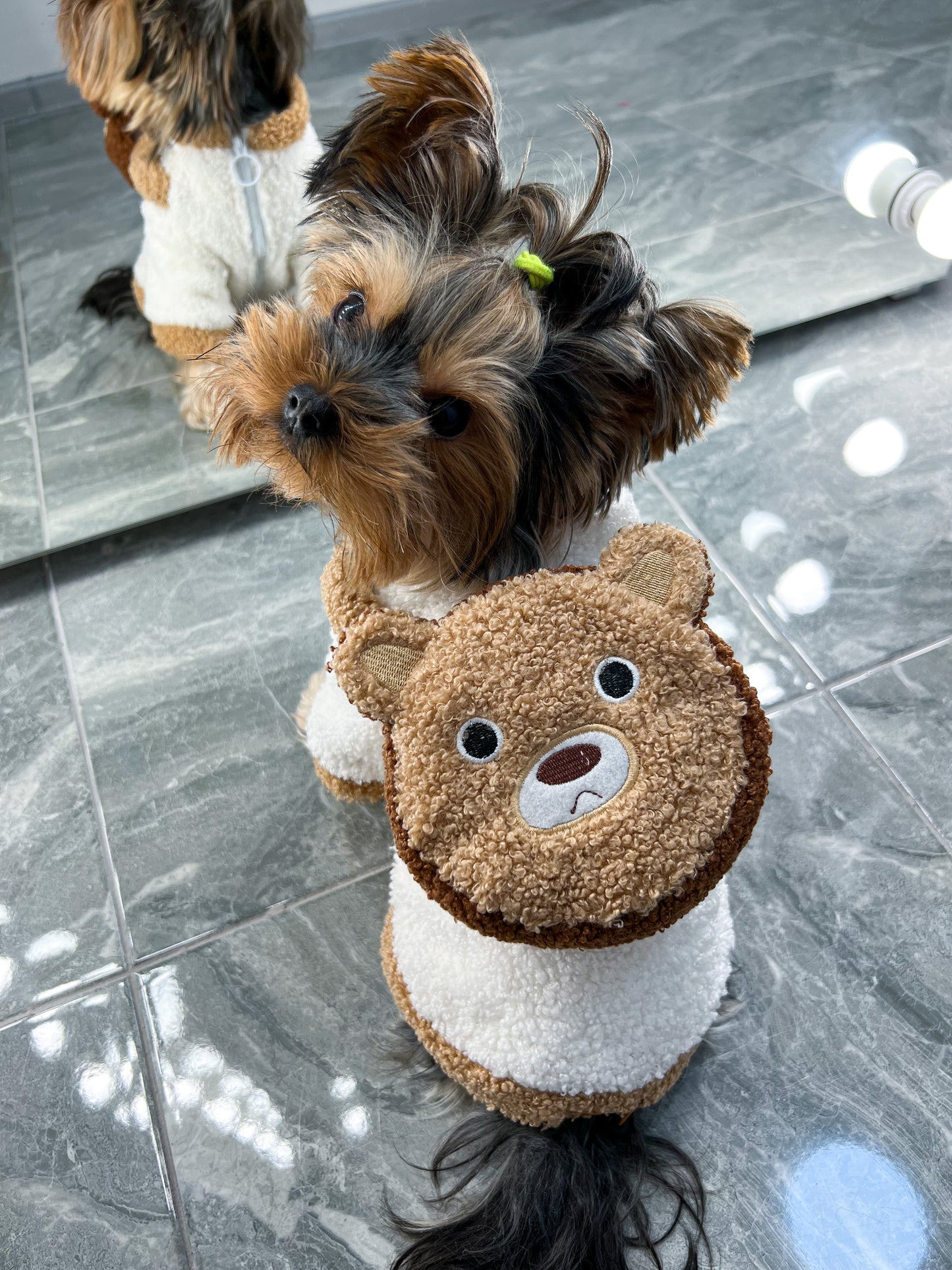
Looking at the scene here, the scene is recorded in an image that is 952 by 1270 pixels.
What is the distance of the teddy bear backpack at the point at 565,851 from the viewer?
737 mm

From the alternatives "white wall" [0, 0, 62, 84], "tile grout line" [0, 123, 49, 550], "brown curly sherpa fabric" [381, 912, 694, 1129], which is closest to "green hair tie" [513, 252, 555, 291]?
"brown curly sherpa fabric" [381, 912, 694, 1129]

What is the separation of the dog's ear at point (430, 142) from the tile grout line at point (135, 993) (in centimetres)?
85

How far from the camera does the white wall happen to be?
1.31 m

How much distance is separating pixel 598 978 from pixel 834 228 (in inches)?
65.8

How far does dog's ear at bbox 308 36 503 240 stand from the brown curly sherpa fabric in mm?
753

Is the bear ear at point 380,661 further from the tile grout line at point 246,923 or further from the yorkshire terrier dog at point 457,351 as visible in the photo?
the tile grout line at point 246,923

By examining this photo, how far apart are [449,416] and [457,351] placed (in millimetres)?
60

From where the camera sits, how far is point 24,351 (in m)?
1.57

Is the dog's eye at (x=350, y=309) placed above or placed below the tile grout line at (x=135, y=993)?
above

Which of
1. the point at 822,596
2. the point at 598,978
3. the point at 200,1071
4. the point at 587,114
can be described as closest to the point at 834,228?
the point at 822,596

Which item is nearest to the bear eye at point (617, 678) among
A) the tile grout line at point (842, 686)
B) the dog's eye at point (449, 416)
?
the dog's eye at point (449, 416)

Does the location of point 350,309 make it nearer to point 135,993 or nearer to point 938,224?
point 135,993

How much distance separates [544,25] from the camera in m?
1.76

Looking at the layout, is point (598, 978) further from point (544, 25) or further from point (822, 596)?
point (544, 25)
